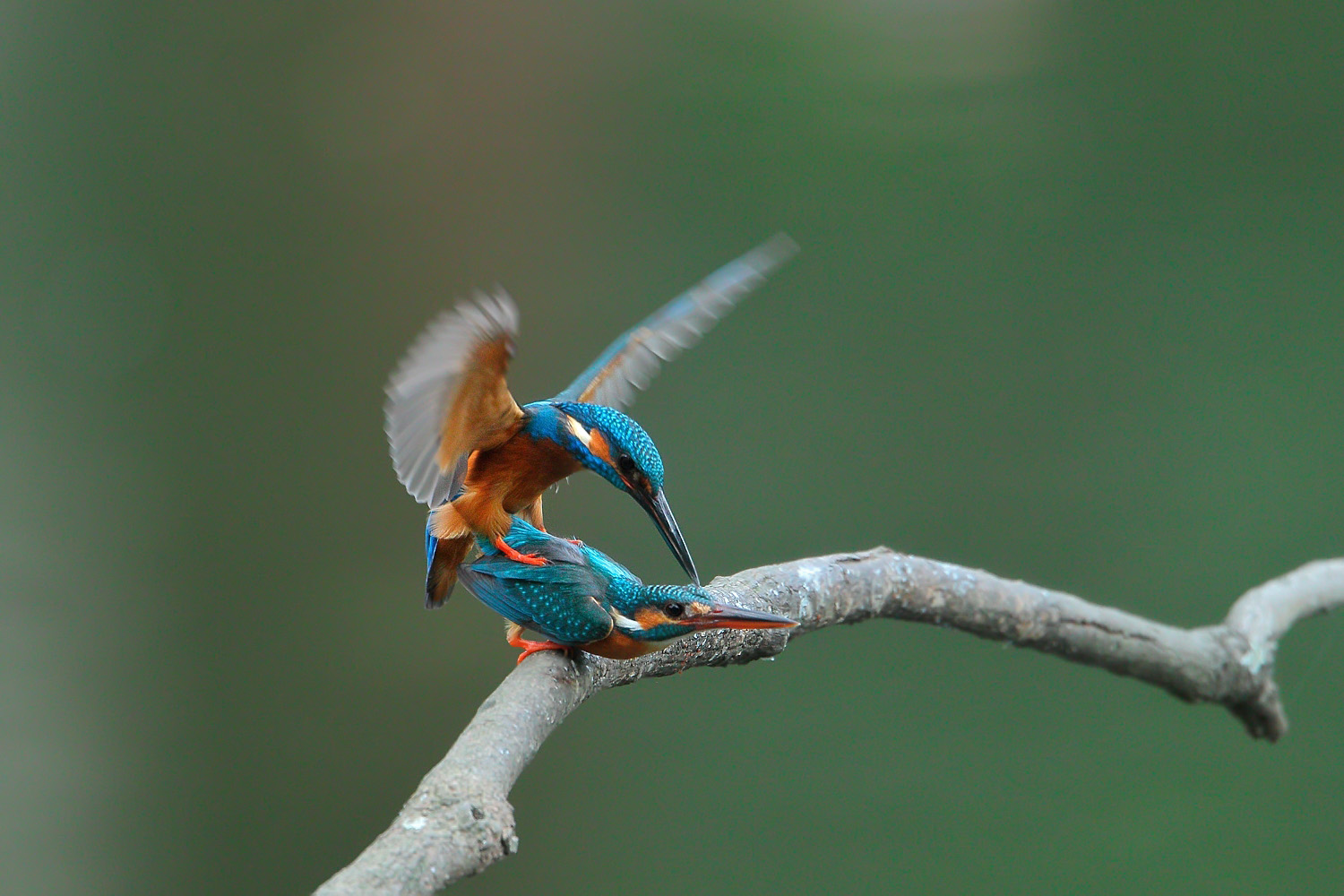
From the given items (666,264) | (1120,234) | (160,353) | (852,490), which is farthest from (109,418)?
(1120,234)

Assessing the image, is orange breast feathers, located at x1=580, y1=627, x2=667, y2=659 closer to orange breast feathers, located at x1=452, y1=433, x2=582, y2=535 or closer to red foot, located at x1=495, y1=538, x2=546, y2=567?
red foot, located at x1=495, y1=538, x2=546, y2=567

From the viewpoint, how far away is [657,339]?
1.46m

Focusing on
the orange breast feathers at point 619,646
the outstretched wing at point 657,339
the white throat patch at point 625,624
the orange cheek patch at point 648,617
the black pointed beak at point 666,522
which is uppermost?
the outstretched wing at point 657,339

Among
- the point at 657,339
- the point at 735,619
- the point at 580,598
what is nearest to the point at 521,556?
the point at 580,598

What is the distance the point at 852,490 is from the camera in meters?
3.25

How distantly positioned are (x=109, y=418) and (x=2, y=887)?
3.73ft

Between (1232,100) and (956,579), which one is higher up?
(1232,100)

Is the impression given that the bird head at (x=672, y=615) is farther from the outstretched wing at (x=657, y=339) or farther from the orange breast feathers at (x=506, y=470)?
the outstretched wing at (x=657, y=339)

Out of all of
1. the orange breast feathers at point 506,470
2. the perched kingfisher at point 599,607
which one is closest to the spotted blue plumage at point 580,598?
the perched kingfisher at point 599,607

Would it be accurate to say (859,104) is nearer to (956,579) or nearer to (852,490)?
(852,490)

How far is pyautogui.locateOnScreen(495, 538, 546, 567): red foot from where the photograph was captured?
1.07 meters

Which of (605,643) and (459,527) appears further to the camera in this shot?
(459,527)

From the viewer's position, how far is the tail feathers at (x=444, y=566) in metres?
1.24

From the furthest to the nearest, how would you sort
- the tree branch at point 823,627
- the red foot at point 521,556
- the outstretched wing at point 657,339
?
the outstretched wing at point 657,339 → the red foot at point 521,556 → the tree branch at point 823,627
